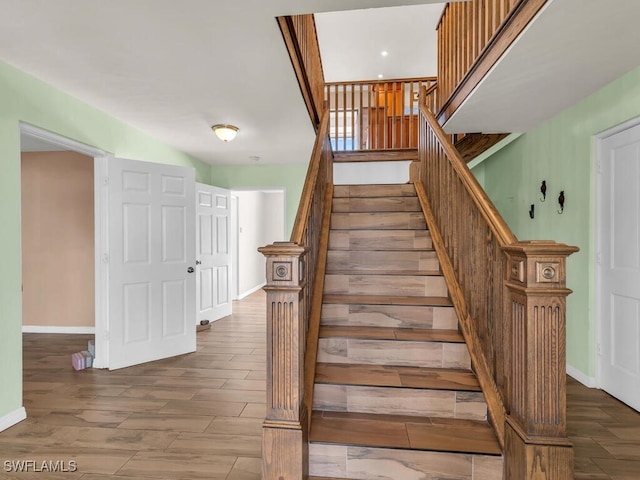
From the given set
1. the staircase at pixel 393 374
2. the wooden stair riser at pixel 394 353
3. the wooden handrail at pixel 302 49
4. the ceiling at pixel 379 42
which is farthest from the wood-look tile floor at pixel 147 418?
the ceiling at pixel 379 42

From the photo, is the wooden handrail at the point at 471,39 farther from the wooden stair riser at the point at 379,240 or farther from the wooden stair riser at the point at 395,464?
the wooden stair riser at the point at 395,464

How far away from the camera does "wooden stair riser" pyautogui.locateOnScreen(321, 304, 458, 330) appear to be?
2.37 metres

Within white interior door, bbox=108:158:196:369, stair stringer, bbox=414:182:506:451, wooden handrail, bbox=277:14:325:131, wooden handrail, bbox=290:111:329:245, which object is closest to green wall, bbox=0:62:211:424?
white interior door, bbox=108:158:196:369

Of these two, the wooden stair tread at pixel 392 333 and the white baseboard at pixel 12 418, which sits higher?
the wooden stair tread at pixel 392 333

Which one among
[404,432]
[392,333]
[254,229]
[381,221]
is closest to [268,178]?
[254,229]

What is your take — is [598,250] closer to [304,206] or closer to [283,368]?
[304,206]

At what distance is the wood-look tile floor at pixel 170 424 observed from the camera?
1830 mm

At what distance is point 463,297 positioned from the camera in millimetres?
2344

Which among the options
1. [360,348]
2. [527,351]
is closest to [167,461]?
[360,348]

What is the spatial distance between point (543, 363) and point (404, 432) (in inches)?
29.3

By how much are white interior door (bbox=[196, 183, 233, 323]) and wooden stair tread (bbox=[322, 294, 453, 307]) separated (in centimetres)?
272

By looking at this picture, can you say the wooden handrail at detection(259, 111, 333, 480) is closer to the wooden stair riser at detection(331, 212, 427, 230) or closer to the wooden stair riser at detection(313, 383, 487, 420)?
the wooden stair riser at detection(313, 383, 487, 420)

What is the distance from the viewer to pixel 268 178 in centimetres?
563

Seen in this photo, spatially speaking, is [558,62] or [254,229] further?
[254,229]
